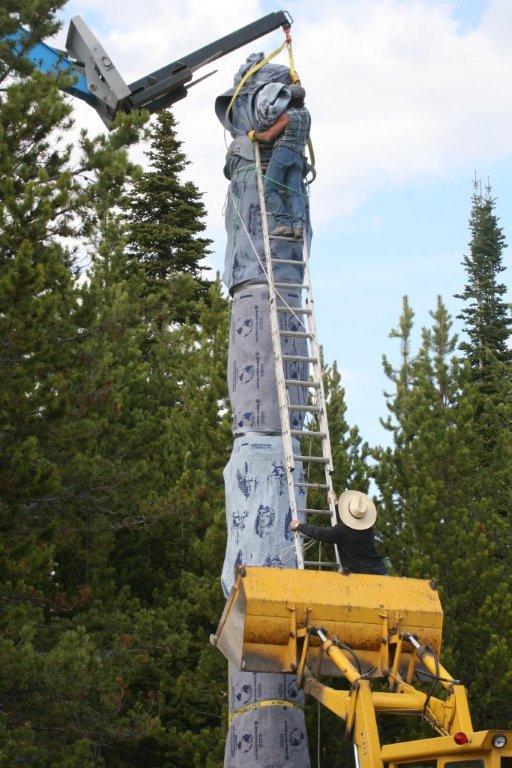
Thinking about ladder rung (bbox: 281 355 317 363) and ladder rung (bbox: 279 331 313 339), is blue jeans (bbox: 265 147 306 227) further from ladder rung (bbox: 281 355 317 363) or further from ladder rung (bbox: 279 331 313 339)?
ladder rung (bbox: 281 355 317 363)

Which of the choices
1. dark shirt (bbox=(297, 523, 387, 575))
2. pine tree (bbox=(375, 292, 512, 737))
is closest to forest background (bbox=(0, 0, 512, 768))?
pine tree (bbox=(375, 292, 512, 737))

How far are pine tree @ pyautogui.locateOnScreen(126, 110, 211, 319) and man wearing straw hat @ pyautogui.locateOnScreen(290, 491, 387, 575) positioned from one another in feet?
79.1

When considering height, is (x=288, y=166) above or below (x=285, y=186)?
above

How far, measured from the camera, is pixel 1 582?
14.5m

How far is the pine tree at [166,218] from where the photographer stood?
117 ft

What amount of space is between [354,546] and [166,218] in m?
26.9

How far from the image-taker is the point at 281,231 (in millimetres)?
13234

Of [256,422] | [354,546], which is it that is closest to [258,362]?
[256,422]

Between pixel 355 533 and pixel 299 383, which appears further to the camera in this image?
pixel 299 383

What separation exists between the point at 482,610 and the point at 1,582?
333 inches

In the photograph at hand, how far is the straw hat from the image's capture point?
1068cm

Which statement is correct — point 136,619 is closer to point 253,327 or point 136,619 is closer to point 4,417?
point 4,417

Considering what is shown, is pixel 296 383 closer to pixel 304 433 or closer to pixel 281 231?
pixel 304 433

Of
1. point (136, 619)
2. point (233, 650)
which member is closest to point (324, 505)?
point (136, 619)
